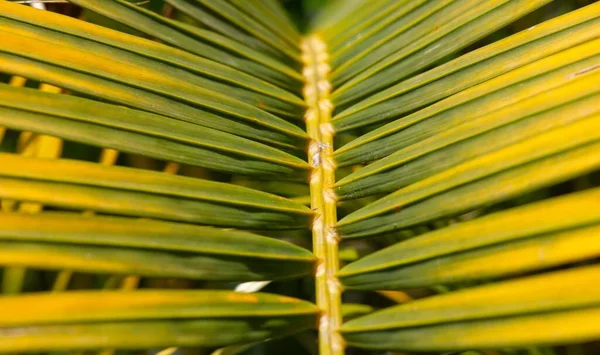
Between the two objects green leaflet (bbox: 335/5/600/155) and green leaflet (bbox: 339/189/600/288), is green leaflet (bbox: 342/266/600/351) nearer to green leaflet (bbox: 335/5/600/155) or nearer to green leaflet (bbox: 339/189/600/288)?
green leaflet (bbox: 339/189/600/288)

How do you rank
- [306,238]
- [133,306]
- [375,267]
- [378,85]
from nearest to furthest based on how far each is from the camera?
[133,306] → [375,267] → [378,85] → [306,238]

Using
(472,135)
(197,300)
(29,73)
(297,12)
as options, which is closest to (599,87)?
(472,135)

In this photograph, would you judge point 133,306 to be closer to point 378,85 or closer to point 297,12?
point 378,85

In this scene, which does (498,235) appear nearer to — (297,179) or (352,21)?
(297,179)

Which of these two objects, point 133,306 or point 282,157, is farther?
point 282,157

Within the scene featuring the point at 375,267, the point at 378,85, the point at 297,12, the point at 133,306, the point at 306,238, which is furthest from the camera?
the point at 297,12

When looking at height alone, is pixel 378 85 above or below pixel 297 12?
below

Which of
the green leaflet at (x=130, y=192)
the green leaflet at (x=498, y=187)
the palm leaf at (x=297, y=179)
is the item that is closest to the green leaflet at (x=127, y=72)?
the palm leaf at (x=297, y=179)

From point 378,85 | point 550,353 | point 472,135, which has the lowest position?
point 550,353
